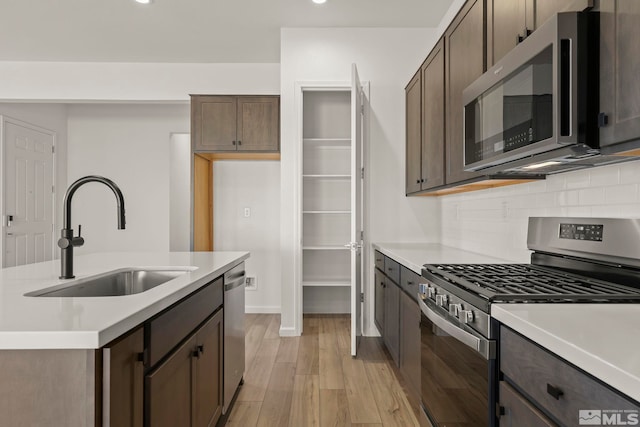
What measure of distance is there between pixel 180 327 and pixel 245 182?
3.41 m

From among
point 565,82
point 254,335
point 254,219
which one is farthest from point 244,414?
point 254,219

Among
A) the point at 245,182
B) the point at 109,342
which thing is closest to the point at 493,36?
the point at 109,342

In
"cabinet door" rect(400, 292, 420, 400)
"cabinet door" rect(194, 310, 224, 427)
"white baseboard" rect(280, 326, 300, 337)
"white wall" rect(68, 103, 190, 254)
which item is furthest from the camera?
"white wall" rect(68, 103, 190, 254)

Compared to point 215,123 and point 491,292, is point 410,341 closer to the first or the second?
point 491,292

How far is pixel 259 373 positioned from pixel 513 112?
233 cm

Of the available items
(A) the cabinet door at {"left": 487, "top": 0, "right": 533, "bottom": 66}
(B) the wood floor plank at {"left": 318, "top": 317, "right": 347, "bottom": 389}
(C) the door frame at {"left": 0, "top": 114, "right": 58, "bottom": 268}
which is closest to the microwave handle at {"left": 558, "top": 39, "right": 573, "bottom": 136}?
(A) the cabinet door at {"left": 487, "top": 0, "right": 533, "bottom": 66}

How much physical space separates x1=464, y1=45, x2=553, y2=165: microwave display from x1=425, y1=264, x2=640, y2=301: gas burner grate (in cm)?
49

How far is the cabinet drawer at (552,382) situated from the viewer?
29.3 inches

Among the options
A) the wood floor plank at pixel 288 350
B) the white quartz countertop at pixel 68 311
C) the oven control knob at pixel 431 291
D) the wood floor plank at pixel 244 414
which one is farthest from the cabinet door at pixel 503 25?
the wood floor plank at pixel 288 350

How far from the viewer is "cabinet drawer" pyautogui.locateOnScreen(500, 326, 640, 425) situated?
29.3 inches

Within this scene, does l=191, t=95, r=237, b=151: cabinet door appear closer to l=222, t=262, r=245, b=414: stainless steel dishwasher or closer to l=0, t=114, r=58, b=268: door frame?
l=222, t=262, r=245, b=414: stainless steel dishwasher

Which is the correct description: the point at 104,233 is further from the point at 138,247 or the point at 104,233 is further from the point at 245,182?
the point at 245,182

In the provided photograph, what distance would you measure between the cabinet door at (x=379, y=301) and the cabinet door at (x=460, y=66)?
1170mm

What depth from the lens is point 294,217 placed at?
3.80 meters
